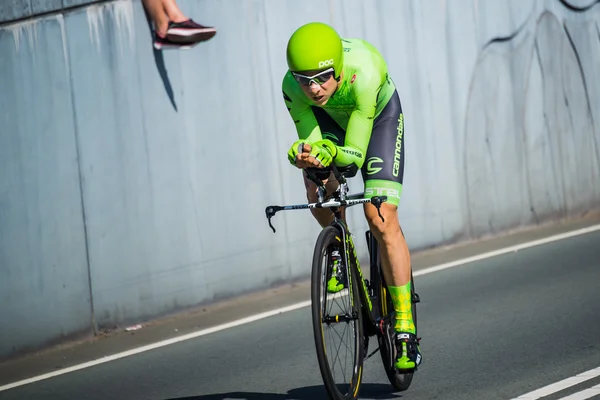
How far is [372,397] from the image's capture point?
6.45m

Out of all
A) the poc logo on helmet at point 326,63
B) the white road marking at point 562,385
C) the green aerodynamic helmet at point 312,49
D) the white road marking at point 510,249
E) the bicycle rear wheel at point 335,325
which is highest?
the green aerodynamic helmet at point 312,49

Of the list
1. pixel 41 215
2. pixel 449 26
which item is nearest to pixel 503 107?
pixel 449 26

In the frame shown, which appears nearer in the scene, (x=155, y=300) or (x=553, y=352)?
(x=553, y=352)

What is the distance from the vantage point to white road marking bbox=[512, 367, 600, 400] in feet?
20.2

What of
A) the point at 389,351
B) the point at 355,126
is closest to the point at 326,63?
the point at 355,126

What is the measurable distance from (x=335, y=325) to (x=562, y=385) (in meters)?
1.44

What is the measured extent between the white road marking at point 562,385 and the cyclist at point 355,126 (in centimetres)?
64

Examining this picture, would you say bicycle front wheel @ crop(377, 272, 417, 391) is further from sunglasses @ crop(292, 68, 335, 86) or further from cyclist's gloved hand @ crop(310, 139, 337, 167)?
sunglasses @ crop(292, 68, 335, 86)

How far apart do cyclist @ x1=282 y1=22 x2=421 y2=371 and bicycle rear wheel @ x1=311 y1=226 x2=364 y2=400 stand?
0.11m

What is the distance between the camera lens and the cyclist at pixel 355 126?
18.3 feet

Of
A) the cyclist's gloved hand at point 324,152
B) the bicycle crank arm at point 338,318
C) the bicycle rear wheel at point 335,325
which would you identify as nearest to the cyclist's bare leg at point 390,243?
the bicycle rear wheel at point 335,325

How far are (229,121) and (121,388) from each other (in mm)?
3044

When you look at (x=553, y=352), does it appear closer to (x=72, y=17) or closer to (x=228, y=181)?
(x=228, y=181)

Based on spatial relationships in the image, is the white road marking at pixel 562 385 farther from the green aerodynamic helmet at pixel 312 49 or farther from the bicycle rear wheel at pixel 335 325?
the green aerodynamic helmet at pixel 312 49
